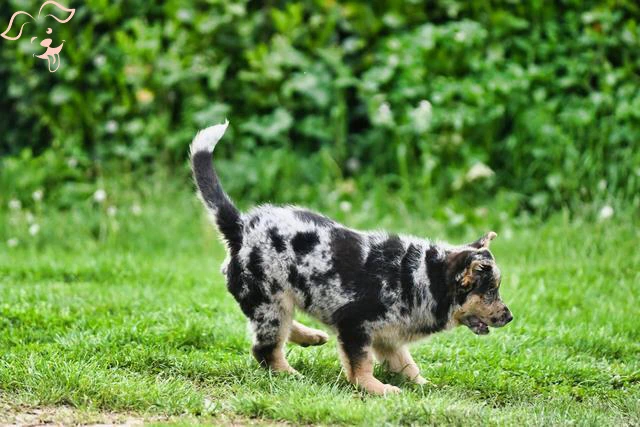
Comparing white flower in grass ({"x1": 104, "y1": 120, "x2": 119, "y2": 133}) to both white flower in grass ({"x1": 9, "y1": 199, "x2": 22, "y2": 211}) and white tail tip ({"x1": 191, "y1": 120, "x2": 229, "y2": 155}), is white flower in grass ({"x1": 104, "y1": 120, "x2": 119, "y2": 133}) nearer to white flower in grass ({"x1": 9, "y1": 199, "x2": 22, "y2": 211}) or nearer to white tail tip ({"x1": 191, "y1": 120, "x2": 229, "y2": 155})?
white flower in grass ({"x1": 9, "y1": 199, "x2": 22, "y2": 211})

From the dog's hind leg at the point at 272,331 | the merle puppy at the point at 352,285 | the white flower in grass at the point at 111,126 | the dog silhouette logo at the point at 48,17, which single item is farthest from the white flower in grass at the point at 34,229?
the dog's hind leg at the point at 272,331

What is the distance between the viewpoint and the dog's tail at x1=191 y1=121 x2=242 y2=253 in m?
5.56

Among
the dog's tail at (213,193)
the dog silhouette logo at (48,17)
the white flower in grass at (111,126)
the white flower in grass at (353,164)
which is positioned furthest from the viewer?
the dog silhouette logo at (48,17)

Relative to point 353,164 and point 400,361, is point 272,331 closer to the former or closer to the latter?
point 400,361

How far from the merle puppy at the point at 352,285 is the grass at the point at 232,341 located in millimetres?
249

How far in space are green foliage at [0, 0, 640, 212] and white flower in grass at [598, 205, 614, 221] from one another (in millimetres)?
361

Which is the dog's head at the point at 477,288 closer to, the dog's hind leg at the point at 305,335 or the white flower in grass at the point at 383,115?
the dog's hind leg at the point at 305,335

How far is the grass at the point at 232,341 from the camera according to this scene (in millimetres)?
5004

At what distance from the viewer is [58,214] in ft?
31.6

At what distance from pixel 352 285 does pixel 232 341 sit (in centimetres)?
121

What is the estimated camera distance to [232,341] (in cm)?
626

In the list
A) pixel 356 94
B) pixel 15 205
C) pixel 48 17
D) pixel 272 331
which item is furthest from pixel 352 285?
pixel 48 17

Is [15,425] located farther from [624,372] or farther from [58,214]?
[58,214]

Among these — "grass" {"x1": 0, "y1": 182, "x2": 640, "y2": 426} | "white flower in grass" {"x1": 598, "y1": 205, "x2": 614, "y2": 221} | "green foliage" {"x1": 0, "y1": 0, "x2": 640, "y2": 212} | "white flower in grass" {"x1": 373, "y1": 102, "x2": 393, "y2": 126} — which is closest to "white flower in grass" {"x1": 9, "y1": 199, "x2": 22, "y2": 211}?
"grass" {"x1": 0, "y1": 182, "x2": 640, "y2": 426}
